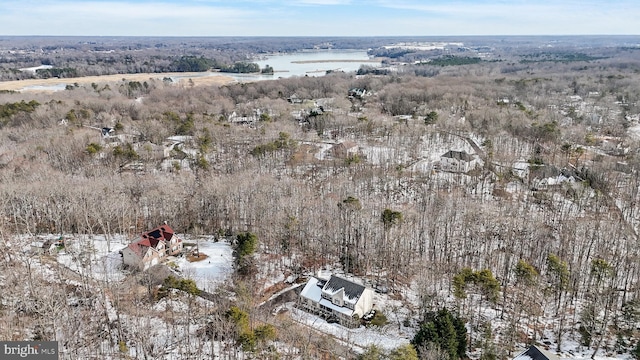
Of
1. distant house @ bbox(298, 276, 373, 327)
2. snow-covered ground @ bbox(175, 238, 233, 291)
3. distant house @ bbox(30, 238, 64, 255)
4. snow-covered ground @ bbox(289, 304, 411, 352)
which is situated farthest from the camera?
distant house @ bbox(30, 238, 64, 255)

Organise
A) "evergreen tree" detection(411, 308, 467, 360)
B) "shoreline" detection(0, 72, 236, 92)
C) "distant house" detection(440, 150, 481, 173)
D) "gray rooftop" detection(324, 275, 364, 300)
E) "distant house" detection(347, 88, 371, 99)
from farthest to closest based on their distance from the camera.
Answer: "shoreline" detection(0, 72, 236, 92), "distant house" detection(347, 88, 371, 99), "distant house" detection(440, 150, 481, 173), "gray rooftop" detection(324, 275, 364, 300), "evergreen tree" detection(411, 308, 467, 360)

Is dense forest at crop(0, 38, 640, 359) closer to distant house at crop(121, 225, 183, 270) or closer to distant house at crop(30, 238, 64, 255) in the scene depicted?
distant house at crop(30, 238, 64, 255)

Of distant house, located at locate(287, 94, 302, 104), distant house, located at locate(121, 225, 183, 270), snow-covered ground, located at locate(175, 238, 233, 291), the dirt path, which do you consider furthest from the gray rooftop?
Result: the dirt path

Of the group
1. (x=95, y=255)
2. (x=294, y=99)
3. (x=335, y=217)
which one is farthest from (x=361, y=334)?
(x=294, y=99)

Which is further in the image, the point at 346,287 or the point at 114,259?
the point at 114,259

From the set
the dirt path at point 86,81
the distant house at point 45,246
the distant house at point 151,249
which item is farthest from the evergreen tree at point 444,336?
the dirt path at point 86,81

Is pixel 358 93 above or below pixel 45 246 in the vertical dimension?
above

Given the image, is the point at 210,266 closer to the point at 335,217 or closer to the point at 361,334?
the point at 335,217
